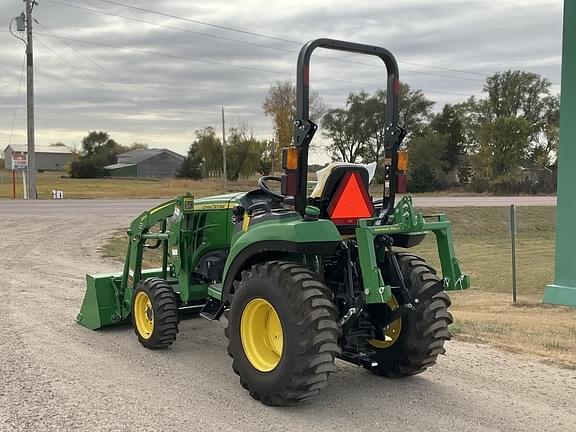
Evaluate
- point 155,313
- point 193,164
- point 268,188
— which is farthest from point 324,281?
point 193,164

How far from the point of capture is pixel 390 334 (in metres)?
5.20

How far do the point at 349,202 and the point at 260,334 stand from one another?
1215 mm

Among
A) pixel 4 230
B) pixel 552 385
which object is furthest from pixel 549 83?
pixel 552 385

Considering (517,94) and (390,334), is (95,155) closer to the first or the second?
(517,94)

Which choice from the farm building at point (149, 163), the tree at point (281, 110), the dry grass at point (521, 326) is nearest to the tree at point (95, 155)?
the farm building at point (149, 163)

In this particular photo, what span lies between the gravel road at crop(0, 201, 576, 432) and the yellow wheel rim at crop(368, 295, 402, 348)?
0.30m

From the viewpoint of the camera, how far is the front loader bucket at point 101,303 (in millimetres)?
6648

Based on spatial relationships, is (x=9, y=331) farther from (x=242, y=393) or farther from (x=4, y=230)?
(x=4, y=230)

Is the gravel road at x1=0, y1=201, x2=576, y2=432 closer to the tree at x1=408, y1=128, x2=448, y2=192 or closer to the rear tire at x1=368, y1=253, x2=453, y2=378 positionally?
the rear tire at x1=368, y1=253, x2=453, y2=378

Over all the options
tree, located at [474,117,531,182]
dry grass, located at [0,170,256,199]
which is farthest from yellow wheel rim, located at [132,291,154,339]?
tree, located at [474,117,531,182]

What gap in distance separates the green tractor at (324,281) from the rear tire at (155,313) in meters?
A: 0.01

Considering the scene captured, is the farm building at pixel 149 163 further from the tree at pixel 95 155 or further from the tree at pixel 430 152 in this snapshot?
the tree at pixel 430 152

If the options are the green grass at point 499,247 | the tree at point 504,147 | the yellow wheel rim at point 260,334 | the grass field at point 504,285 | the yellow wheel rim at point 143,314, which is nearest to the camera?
the yellow wheel rim at point 260,334

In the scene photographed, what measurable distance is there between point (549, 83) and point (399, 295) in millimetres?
59673
